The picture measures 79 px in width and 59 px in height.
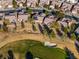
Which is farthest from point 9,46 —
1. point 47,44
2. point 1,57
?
point 47,44

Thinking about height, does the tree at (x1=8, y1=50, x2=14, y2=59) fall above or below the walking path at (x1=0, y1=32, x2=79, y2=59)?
below

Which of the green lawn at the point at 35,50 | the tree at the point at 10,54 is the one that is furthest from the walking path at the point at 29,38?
the tree at the point at 10,54

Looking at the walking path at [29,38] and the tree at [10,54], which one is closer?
the tree at [10,54]

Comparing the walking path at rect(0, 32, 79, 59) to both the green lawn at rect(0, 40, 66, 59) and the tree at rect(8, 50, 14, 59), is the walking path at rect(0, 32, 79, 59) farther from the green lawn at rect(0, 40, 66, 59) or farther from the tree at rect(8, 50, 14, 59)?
the tree at rect(8, 50, 14, 59)

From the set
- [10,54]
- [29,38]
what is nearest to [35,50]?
[29,38]

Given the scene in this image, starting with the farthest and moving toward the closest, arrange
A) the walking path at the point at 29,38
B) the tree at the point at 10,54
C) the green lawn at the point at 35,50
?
the walking path at the point at 29,38, the green lawn at the point at 35,50, the tree at the point at 10,54

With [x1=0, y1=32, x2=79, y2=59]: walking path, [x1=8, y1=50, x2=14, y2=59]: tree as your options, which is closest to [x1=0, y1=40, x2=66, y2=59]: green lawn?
[x1=8, y1=50, x2=14, y2=59]: tree

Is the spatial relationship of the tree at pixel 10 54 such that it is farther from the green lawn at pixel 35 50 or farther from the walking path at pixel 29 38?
the walking path at pixel 29 38

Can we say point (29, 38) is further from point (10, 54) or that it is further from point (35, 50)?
point (10, 54)
